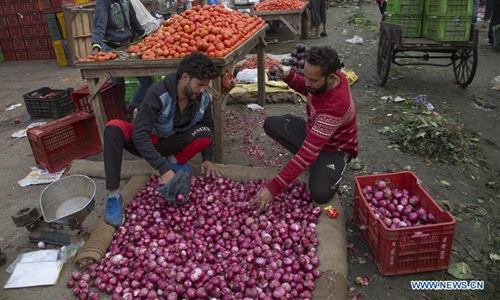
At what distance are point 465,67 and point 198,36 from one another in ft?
16.9

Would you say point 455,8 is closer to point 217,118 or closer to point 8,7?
point 217,118

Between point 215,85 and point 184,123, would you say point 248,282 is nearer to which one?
point 184,123

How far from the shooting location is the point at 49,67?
34.0 feet

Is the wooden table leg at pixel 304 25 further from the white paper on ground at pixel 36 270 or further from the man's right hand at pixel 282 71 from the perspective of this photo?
the white paper on ground at pixel 36 270

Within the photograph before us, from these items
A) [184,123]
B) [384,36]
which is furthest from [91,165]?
[384,36]

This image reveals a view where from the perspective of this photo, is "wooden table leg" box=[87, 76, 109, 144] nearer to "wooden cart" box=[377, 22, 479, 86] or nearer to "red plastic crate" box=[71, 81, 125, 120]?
"red plastic crate" box=[71, 81, 125, 120]

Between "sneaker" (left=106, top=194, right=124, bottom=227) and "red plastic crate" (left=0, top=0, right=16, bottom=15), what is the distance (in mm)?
10006

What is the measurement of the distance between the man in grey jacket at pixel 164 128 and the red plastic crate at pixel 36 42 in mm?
9236

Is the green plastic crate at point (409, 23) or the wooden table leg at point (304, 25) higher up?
the green plastic crate at point (409, 23)

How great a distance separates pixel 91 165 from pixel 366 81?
17.9 ft

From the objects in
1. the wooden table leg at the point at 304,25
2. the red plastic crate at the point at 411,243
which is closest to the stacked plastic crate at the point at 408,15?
the red plastic crate at the point at 411,243

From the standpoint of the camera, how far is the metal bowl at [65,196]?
3.27 m

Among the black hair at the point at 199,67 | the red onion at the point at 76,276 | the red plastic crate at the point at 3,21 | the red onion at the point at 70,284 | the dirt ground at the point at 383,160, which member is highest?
the black hair at the point at 199,67

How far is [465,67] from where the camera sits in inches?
275
